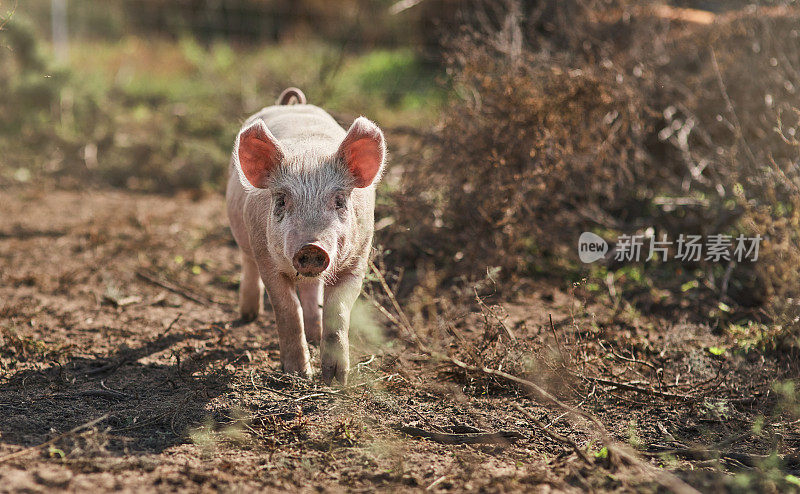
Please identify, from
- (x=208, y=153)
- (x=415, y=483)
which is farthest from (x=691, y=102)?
(x=208, y=153)

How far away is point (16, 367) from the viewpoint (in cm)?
393

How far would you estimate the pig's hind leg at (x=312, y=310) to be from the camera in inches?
171

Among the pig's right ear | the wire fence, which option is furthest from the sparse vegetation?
the wire fence

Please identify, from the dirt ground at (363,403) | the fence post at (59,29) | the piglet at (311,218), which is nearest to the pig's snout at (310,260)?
the piglet at (311,218)

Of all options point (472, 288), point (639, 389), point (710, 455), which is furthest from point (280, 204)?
point (710, 455)

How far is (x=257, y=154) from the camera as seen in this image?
12.1ft

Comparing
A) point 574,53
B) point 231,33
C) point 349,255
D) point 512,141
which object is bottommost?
point 349,255

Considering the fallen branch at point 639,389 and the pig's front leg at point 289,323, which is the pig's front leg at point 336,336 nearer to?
the pig's front leg at point 289,323

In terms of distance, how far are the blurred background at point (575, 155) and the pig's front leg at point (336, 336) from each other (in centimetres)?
85

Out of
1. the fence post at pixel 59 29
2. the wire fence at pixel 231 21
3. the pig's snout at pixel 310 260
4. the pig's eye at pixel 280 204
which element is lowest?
the pig's snout at pixel 310 260

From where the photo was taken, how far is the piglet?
349cm

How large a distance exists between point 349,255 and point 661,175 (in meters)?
3.93

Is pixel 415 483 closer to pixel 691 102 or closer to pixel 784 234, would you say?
pixel 784 234

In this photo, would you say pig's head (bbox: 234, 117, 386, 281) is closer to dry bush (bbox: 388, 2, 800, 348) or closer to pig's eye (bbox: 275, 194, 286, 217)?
pig's eye (bbox: 275, 194, 286, 217)
